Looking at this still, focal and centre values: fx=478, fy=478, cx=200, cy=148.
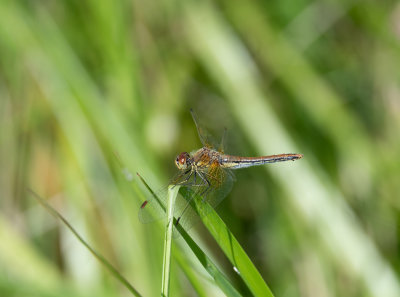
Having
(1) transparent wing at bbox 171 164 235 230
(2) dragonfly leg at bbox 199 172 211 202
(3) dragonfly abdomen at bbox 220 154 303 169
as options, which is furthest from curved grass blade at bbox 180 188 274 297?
(3) dragonfly abdomen at bbox 220 154 303 169

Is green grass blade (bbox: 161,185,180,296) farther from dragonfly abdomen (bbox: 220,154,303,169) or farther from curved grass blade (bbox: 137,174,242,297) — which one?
dragonfly abdomen (bbox: 220,154,303,169)

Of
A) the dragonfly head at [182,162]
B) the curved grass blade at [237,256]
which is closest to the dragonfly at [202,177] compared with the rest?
the dragonfly head at [182,162]

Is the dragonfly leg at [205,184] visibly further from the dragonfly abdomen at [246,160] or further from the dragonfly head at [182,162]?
the dragonfly abdomen at [246,160]

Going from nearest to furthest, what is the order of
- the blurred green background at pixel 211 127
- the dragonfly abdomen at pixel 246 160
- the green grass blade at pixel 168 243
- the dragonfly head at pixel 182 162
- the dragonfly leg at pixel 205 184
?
the green grass blade at pixel 168 243 < the dragonfly leg at pixel 205 184 < the dragonfly head at pixel 182 162 < the dragonfly abdomen at pixel 246 160 < the blurred green background at pixel 211 127

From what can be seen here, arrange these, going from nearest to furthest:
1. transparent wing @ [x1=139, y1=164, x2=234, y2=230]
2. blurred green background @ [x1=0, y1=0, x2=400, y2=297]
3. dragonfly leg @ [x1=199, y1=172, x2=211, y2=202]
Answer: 1. transparent wing @ [x1=139, y1=164, x2=234, y2=230]
2. dragonfly leg @ [x1=199, y1=172, x2=211, y2=202]
3. blurred green background @ [x1=0, y1=0, x2=400, y2=297]

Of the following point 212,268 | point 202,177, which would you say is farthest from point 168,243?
point 202,177

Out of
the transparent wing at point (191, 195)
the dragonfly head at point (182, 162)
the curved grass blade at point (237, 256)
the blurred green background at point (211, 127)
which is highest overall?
the blurred green background at point (211, 127)
